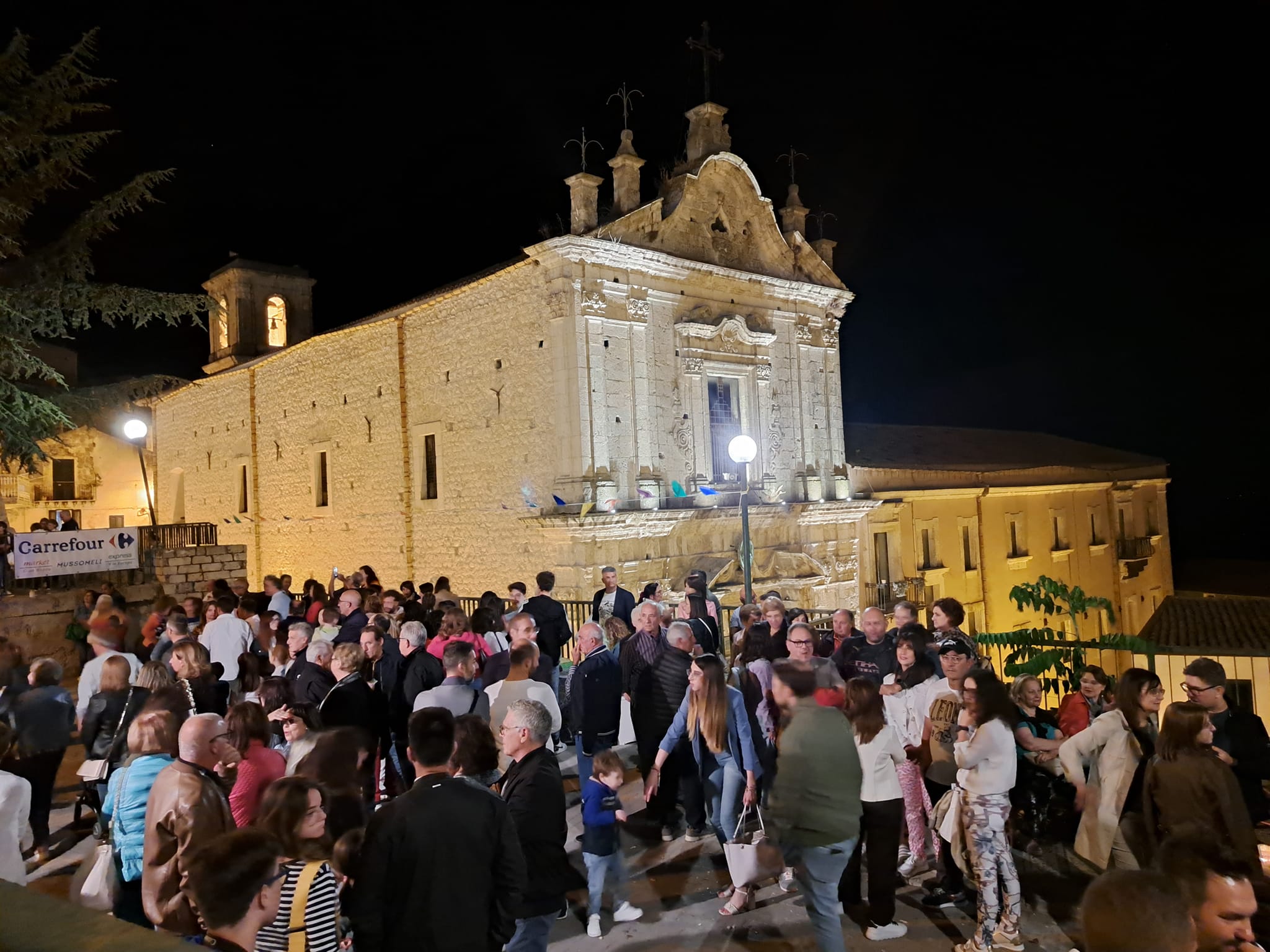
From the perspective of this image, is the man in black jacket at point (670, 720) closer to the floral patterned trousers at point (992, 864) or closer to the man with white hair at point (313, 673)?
the floral patterned trousers at point (992, 864)

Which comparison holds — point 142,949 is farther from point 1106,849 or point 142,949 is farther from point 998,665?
point 998,665

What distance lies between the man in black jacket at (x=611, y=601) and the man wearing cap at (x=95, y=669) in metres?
5.32

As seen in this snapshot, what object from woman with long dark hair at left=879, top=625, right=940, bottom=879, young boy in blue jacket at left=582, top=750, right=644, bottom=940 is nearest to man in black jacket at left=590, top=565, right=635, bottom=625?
woman with long dark hair at left=879, top=625, right=940, bottom=879

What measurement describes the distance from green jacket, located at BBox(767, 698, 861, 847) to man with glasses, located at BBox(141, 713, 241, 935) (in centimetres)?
277

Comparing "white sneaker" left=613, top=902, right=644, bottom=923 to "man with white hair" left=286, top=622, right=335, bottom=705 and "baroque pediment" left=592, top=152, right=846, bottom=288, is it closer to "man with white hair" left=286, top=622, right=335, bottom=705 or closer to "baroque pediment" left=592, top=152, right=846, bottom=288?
"man with white hair" left=286, top=622, right=335, bottom=705

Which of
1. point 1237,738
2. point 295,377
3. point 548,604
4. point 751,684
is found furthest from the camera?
point 295,377

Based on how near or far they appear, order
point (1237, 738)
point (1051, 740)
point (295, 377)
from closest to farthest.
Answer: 1. point (1237, 738)
2. point (1051, 740)
3. point (295, 377)

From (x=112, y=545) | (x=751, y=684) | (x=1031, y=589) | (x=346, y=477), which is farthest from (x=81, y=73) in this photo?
(x=1031, y=589)

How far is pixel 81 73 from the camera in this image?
12.8 m

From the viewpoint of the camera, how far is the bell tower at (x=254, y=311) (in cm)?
2909

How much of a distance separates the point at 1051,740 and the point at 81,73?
15.6 meters

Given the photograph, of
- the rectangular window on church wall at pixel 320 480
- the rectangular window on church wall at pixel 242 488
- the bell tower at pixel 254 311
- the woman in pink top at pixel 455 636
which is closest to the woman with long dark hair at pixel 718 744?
the woman in pink top at pixel 455 636

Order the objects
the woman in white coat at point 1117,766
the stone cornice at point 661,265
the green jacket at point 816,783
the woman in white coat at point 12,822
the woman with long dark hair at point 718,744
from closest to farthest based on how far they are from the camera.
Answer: the woman in white coat at point 12,822
the green jacket at point 816,783
the woman in white coat at point 1117,766
the woman with long dark hair at point 718,744
the stone cornice at point 661,265

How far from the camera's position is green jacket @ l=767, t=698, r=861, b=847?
4445 mm
